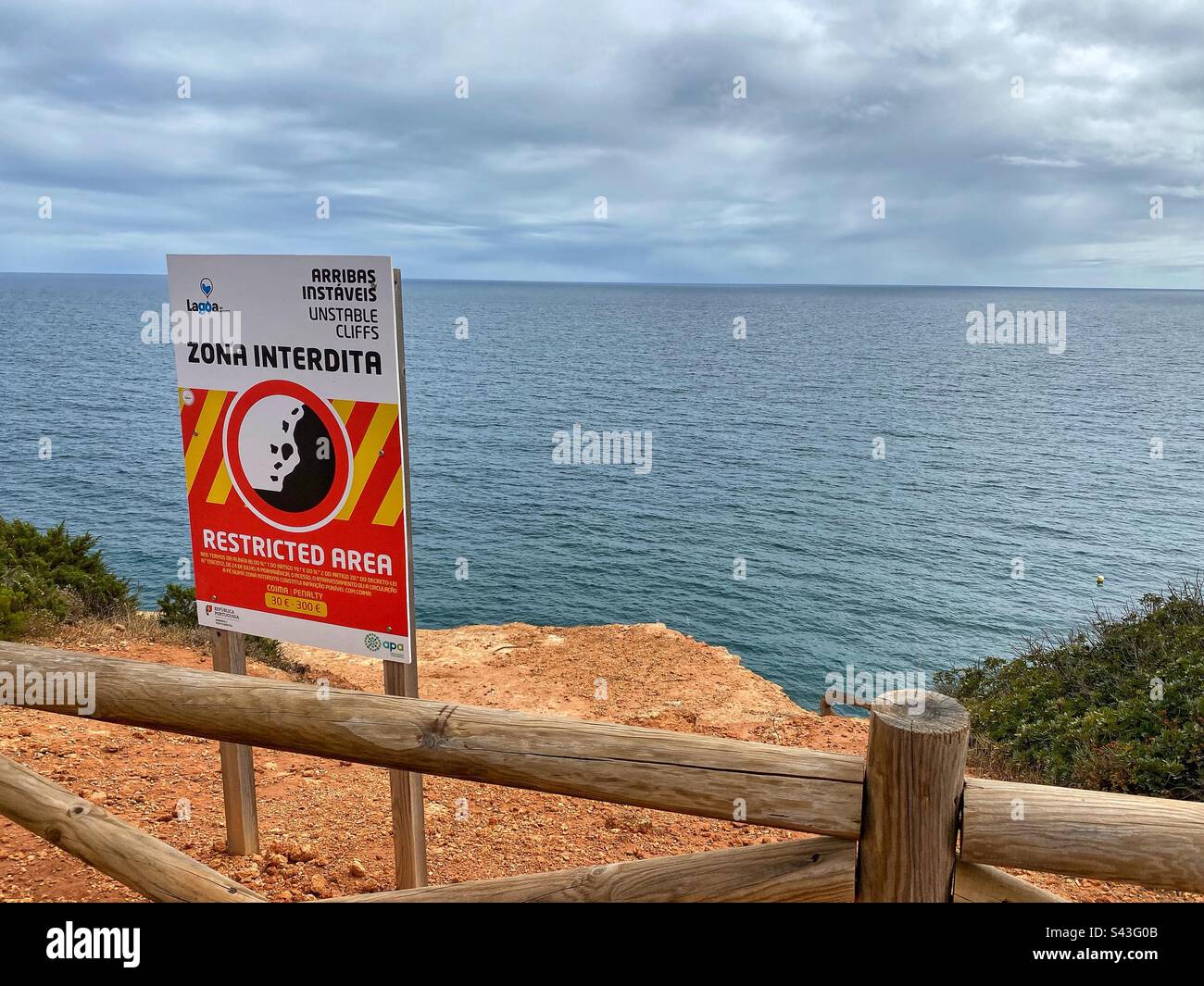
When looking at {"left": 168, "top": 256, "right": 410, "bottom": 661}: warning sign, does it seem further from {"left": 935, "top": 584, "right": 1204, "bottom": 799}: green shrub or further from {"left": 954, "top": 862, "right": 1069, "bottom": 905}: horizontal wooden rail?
{"left": 935, "top": 584, "right": 1204, "bottom": 799}: green shrub

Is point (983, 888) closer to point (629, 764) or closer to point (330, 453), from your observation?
point (629, 764)

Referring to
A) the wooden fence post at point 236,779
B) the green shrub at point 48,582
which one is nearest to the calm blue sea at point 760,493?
the green shrub at point 48,582

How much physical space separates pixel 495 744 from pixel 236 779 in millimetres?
2953

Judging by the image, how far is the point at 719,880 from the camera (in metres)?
2.59

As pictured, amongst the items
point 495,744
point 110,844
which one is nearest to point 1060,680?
point 495,744

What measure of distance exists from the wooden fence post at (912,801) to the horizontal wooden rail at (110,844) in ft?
7.01

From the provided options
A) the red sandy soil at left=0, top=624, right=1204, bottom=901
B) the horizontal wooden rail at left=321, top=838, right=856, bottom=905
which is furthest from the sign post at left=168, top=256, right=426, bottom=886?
the horizontal wooden rail at left=321, top=838, right=856, bottom=905

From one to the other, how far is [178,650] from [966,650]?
21202 mm

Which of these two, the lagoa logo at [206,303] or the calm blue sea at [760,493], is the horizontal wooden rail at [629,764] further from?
the calm blue sea at [760,493]

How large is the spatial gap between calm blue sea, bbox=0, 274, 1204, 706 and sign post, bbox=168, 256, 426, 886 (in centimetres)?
1852

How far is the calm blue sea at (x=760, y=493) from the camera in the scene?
2753 cm
